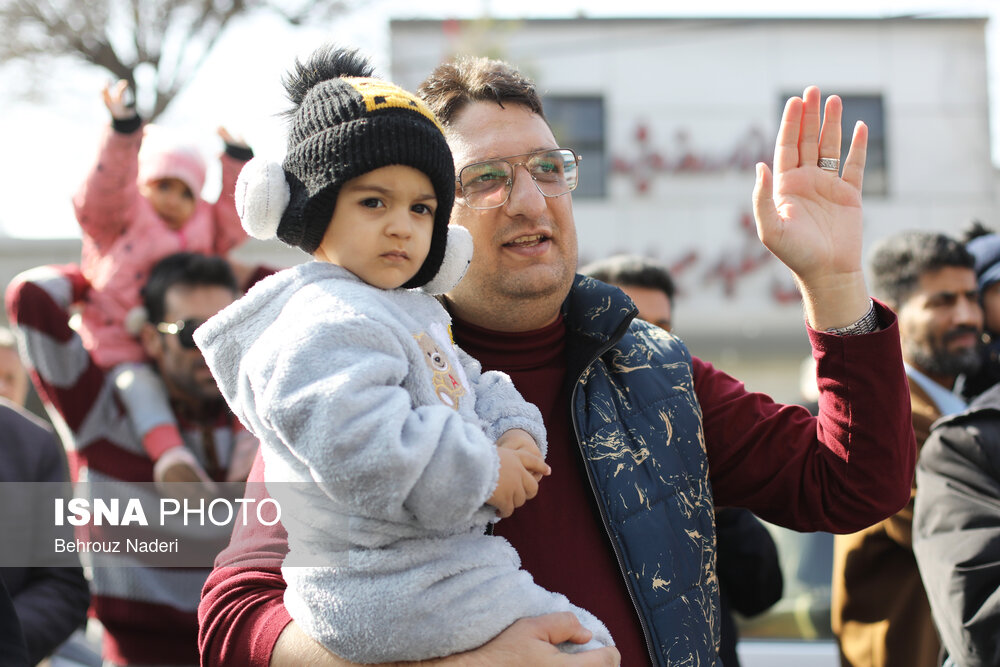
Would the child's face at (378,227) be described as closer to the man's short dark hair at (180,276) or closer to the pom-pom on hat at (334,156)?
the pom-pom on hat at (334,156)

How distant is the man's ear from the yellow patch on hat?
2.07m

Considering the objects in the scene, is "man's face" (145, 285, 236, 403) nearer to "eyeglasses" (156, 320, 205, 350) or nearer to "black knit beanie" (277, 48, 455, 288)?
"eyeglasses" (156, 320, 205, 350)

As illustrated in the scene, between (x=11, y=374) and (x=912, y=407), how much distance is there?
182 inches

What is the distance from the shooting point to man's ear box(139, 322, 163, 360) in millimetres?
3422

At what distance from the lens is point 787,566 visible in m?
3.94

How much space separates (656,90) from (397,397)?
46.6ft

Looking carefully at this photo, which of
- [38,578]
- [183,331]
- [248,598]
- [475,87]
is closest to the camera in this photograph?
[248,598]

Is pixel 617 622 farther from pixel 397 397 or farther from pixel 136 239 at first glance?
pixel 136 239

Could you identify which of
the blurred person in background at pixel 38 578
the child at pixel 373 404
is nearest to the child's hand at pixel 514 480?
the child at pixel 373 404

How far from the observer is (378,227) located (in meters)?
1.59

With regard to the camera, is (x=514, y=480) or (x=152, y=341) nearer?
(x=514, y=480)

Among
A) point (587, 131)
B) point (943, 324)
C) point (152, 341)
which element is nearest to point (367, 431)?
point (152, 341)

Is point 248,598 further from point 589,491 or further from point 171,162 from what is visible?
point 171,162

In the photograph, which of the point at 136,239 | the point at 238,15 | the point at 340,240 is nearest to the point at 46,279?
the point at 136,239
